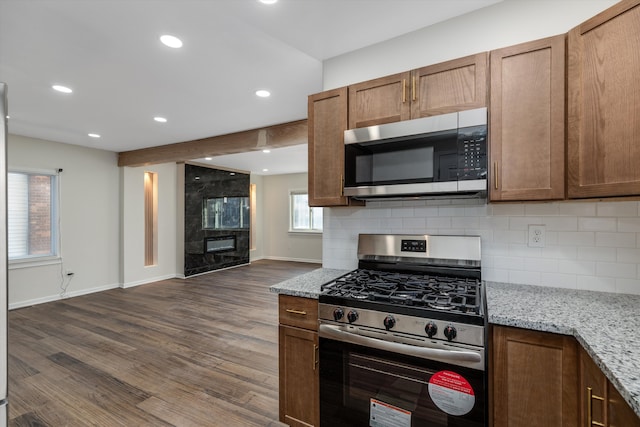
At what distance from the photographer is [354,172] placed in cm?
198

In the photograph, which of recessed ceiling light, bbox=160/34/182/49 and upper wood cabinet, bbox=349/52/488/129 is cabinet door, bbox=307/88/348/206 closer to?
upper wood cabinet, bbox=349/52/488/129

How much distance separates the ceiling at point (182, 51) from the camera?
5.92 feet

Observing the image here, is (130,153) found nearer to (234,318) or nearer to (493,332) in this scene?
(234,318)

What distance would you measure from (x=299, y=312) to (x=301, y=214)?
723 cm

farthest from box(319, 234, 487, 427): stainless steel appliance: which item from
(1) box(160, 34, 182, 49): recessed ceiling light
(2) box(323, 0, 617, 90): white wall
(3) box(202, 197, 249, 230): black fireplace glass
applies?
(3) box(202, 197, 249, 230): black fireplace glass

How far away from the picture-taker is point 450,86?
1.74m

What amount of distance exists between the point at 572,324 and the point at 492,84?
1.21m

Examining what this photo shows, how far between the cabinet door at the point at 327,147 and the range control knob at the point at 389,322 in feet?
2.79

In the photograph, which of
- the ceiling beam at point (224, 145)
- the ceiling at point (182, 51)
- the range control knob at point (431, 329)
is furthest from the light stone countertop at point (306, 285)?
the ceiling beam at point (224, 145)

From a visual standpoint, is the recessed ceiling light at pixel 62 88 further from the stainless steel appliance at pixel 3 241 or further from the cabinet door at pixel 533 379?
the cabinet door at pixel 533 379

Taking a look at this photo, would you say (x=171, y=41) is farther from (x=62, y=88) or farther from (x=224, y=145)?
(x=224, y=145)

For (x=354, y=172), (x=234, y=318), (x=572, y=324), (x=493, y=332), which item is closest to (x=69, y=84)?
(x=354, y=172)

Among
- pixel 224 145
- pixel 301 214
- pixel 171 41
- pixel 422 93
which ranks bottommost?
pixel 301 214

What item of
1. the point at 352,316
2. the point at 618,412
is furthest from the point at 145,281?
the point at 618,412
